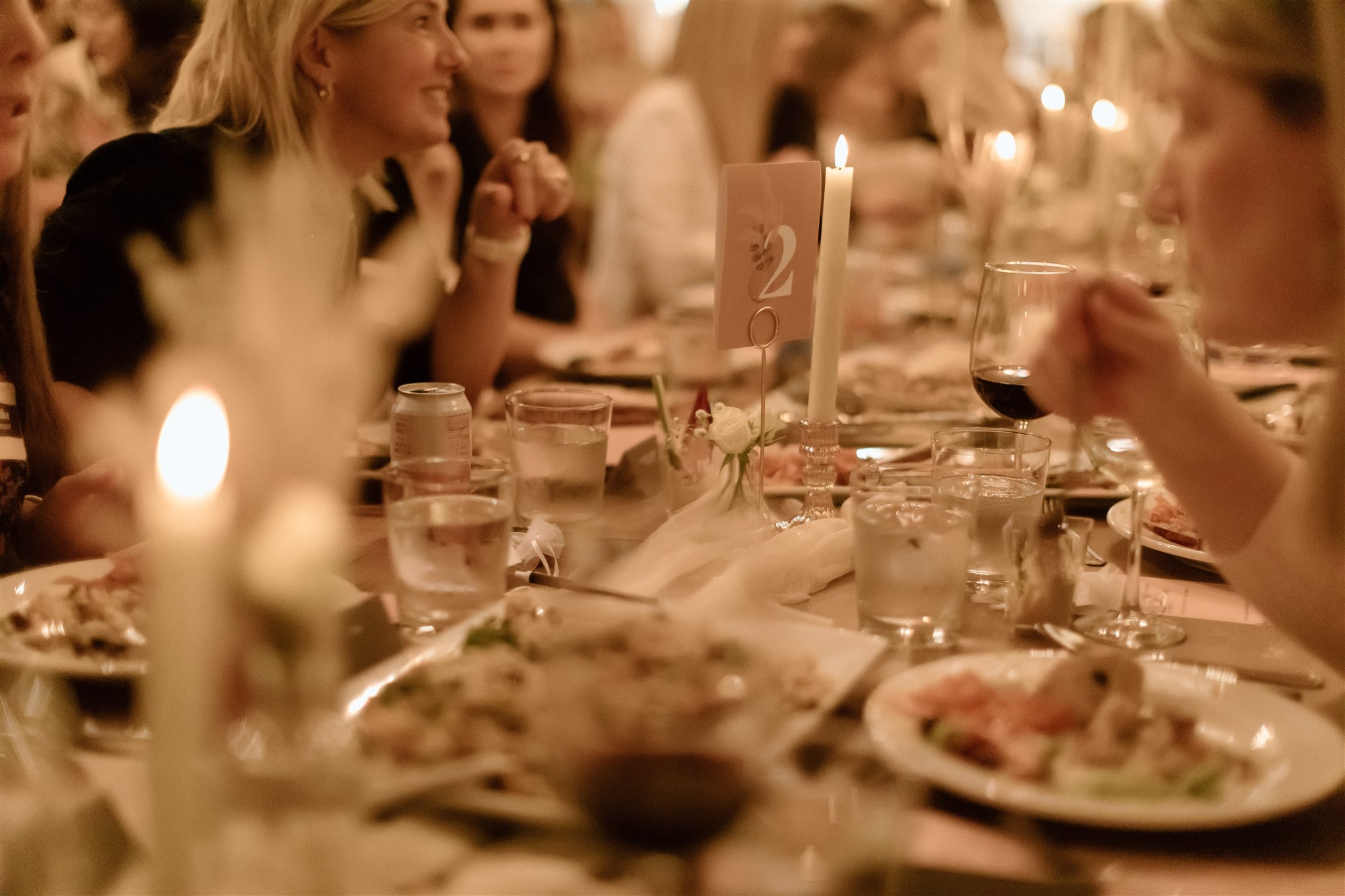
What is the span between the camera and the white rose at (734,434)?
1308 mm

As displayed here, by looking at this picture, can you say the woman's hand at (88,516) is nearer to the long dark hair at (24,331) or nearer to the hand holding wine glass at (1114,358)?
the long dark hair at (24,331)

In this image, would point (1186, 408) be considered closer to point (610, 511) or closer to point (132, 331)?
point (610, 511)

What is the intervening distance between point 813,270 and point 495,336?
3.72ft

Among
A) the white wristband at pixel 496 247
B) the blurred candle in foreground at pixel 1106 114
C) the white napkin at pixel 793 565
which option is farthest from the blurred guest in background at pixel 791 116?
the white napkin at pixel 793 565

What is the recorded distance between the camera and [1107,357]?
1025 mm

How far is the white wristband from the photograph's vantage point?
239 centimetres

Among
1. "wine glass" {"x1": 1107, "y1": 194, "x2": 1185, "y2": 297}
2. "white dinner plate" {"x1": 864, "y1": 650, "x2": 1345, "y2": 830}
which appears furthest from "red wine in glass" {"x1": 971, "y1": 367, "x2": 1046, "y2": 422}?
"wine glass" {"x1": 1107, "y1": 194, "x2": 1185, "y2": 297}

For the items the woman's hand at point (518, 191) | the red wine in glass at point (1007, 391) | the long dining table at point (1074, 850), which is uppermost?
the woman's hand at point (518, 191)

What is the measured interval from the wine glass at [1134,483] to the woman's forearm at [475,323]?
57.5 inches

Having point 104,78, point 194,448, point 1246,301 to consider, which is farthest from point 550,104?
point 194,448

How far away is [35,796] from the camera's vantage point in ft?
2.31

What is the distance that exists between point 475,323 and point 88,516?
113 centimetres

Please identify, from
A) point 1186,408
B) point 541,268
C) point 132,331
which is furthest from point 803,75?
point 1186,408

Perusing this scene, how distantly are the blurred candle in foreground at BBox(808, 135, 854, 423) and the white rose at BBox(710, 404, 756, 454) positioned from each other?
0.08 meters
